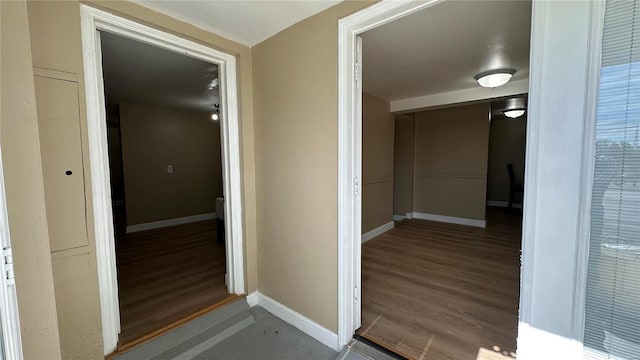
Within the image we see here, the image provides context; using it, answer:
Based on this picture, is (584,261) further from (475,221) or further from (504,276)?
(475,221)

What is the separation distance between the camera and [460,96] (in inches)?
150

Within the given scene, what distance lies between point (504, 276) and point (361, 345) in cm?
204

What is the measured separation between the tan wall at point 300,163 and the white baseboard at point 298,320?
5 cm

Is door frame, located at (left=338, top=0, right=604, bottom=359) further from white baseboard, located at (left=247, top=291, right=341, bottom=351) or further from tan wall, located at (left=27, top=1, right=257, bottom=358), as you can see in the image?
tan wall, located at (left=27, top=1, right=257, bottom=358)

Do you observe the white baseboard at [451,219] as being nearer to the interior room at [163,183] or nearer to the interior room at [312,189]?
the interior room at [312,189]

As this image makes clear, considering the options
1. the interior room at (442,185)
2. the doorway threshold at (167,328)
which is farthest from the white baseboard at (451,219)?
the doorway threshold at (167,328)

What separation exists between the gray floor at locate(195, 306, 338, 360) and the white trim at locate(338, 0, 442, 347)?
21 centimetres

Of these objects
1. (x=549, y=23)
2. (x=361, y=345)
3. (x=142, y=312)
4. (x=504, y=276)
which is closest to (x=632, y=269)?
(x=549, y=23)

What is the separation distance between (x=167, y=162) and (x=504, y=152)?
336 inches

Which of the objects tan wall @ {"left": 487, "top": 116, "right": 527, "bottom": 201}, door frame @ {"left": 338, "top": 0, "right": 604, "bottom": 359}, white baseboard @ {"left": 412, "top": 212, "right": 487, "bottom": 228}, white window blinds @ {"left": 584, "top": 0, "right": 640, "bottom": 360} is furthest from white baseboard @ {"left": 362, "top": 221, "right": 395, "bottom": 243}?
tan wall @ {"left": 487, "top": 116, "right": 527, "bottom": 201}

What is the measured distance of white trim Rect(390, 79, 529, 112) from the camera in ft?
11.1

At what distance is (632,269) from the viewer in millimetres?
888

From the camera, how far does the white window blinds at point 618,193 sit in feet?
2.85

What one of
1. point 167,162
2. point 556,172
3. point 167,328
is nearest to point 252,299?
point 167,328
